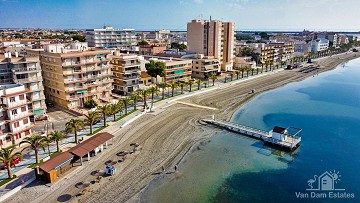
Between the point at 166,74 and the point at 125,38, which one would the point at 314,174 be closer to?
the point at 166,74

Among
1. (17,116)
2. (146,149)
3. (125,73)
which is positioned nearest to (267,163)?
(146,149)

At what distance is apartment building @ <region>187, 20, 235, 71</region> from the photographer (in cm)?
12700

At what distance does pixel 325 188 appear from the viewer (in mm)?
39094

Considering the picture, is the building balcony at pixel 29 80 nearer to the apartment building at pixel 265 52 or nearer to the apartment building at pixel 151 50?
the apartment building at pixel 151 50

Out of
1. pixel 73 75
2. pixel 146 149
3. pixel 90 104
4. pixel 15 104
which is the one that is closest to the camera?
pixel 15 104

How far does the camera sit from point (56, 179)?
38.1m

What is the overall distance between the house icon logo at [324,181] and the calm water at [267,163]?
0.49m

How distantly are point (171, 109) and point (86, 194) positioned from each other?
132 feet

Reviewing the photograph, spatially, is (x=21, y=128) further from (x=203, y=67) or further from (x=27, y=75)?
(x=203, y=67)

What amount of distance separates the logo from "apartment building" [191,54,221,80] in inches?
2884

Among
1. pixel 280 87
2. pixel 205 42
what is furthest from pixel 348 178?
pixel 205 42

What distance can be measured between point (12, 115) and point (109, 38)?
442ft

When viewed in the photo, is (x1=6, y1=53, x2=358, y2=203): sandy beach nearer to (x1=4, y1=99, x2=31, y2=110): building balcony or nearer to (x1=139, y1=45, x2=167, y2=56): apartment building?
(x1=4, y1=99, x2=31, y2=110): building balcony

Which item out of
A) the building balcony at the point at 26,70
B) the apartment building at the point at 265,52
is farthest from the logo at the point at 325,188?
the apartment building at the point at 265,52
